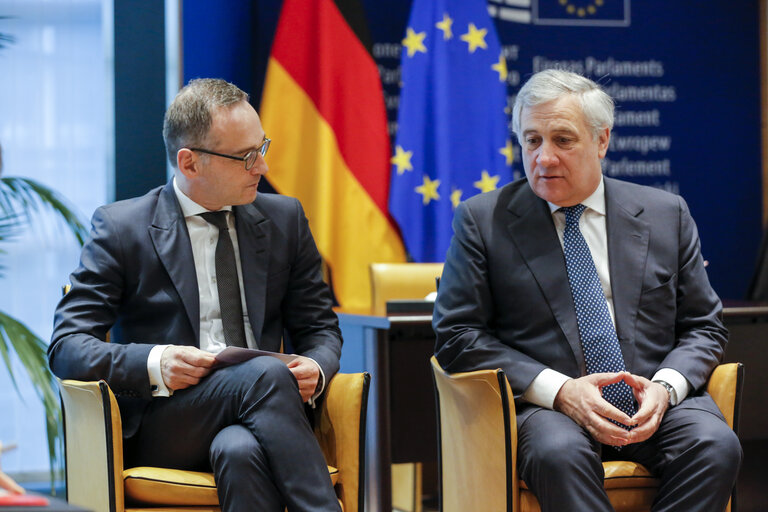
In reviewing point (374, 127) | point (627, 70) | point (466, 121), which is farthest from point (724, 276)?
point (374, 127)

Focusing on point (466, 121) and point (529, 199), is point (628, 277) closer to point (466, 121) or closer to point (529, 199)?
point (529, 199)

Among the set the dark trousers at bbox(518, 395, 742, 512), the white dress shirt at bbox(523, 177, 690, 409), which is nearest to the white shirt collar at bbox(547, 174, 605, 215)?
the white dress shirt at bbox(523, 177, 690, 409)

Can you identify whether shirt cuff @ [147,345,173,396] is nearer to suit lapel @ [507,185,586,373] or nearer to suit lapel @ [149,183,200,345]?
suit lapel @ [149,183,200,345]

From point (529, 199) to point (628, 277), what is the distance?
35 centimetres

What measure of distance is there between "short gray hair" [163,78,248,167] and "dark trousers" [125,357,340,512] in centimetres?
68

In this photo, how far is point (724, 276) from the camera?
543 centimetres

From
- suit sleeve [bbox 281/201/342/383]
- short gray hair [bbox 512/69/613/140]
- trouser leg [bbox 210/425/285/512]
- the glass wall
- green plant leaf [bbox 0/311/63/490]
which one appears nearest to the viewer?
trouser leg [bbox 210/425/285/512]

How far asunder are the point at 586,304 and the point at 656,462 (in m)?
0.45

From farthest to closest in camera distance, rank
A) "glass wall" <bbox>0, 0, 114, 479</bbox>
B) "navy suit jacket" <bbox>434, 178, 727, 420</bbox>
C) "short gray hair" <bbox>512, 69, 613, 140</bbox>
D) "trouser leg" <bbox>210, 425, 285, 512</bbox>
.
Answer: "glass wall" <bbox>0, 0, 114, 479</bbox>
"short gray hair" <bbox>512, 69, 613, 140</bbox>
"navy suit jacket" <bbox>434, 178, 727, 420</bbox>
"trouser leg" <bbox>210, 425, 285, 512</bbox>

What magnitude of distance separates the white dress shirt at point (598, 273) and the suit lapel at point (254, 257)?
2.48 feet

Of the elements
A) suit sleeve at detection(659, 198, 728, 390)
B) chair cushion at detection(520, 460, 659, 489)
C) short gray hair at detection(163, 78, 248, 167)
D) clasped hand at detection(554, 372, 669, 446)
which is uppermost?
short gray hair at detection(163, 78, 248, 167)

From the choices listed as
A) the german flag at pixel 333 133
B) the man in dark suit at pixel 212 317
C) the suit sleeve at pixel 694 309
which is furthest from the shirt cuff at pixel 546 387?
the german flag at pixel 333 133

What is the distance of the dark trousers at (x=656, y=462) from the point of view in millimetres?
2127

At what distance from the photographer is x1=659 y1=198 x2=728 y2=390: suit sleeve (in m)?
2.49
